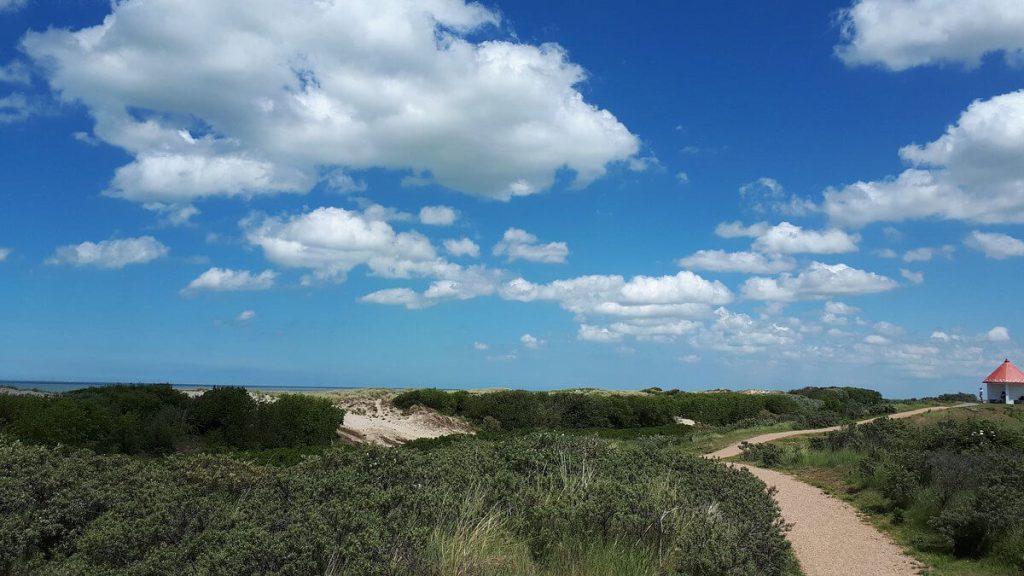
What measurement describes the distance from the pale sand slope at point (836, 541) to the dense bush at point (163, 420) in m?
11.3

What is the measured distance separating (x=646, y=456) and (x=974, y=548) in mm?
4532

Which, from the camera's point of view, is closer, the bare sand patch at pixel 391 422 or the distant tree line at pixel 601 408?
the bare sand patch at pixel 391 422

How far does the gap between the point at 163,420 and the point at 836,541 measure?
15825 mm

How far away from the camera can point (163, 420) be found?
17875 millimetres

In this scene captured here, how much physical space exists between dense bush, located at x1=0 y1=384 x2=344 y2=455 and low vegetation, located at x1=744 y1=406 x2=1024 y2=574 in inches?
499

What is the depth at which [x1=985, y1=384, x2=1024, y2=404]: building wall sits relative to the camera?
41000 millimetres

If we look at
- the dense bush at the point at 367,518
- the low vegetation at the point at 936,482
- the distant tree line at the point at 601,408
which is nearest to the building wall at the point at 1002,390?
the distant tree line at the point at 601,408

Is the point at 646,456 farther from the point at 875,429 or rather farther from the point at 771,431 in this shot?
the point at 771,431

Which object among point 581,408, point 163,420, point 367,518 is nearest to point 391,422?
point 581,408

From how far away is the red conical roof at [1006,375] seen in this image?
136 feet

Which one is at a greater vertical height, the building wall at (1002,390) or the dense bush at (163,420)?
the building wall at (1002,390)

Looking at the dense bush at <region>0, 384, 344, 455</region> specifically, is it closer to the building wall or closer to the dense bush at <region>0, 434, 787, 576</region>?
the dense bush at <region>0, 434, 787, 576</region>

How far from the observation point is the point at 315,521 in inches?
199

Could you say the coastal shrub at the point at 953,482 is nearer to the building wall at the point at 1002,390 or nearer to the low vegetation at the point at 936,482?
the low vegetation at the point at 936,482
